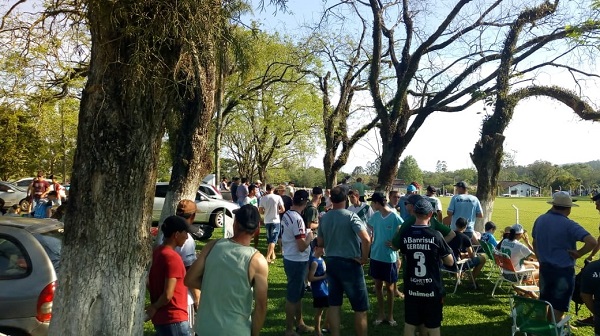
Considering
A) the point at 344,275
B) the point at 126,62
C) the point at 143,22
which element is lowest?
the point at 344,275

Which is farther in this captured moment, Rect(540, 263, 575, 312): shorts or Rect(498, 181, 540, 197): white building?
Rect(498, 181, 540, 197): white building

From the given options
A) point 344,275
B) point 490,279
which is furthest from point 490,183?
point 344,275

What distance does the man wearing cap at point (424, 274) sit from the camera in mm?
5094

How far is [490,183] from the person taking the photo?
545 inches

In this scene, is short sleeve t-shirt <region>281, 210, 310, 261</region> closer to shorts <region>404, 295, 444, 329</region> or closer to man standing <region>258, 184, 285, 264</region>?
shorts <region>404, 295, 444, 329</region>

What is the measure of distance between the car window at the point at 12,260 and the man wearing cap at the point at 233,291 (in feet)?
7.14

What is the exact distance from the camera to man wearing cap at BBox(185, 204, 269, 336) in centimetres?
329

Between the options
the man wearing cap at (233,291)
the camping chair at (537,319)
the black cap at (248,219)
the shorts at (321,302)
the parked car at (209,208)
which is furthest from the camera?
the parked car at (209,208)

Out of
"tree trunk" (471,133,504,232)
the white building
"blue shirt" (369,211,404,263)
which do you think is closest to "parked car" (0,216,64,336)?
"blue shirt" (369,211,404,263)

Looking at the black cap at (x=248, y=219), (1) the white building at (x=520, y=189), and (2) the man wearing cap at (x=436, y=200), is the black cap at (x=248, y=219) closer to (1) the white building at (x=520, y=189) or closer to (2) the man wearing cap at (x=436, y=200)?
(2) the man wearing cap at (x=436, y=200)

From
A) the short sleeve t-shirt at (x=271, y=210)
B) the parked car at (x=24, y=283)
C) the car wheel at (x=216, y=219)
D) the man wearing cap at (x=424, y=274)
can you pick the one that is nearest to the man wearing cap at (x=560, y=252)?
the man wearing cap at (x=424, y=274)

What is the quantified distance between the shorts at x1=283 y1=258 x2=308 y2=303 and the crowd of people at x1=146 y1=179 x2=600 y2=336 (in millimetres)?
13

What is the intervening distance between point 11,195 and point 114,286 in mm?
23116

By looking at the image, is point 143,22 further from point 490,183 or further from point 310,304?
point 490,183
